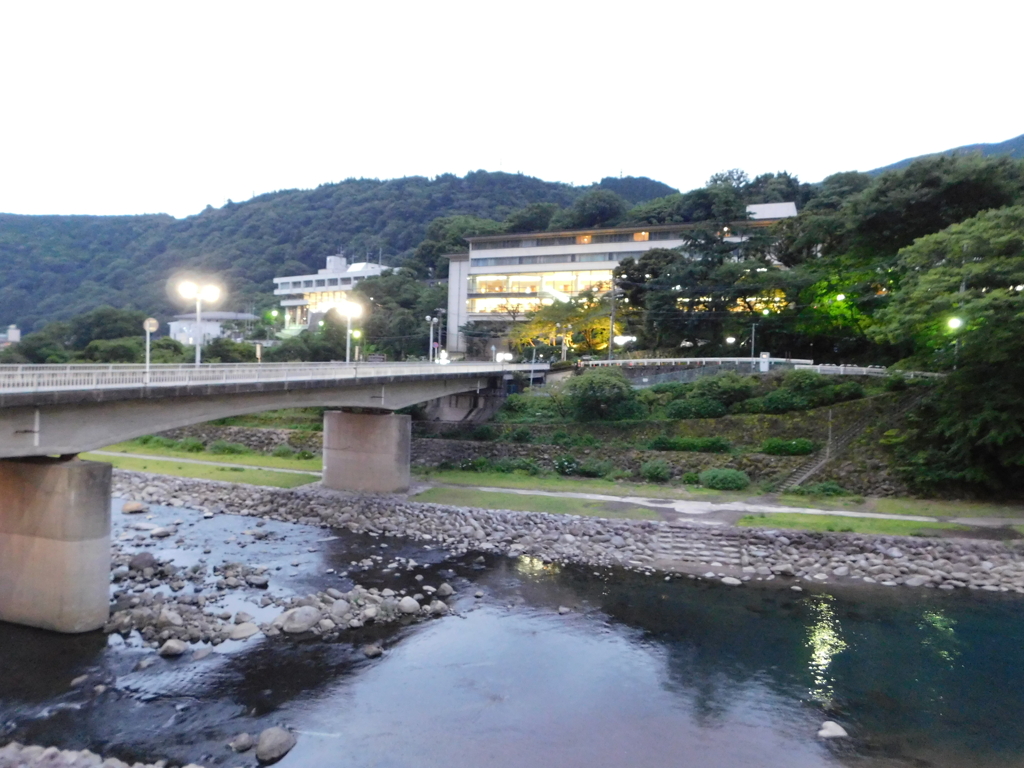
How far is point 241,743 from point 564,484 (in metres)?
23.2

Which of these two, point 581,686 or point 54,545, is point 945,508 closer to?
point 581,686

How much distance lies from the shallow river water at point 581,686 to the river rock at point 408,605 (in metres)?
1.03

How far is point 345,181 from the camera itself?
18638 cm

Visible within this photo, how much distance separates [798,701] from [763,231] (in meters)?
45.3

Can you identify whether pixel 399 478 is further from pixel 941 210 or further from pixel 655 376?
pixel 941 210

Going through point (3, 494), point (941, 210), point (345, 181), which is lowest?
point (3, 494)

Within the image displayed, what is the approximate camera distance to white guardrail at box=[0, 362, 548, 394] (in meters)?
16.1

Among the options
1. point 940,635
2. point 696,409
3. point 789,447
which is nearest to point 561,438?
point 696,409

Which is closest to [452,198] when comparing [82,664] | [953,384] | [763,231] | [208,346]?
[208,346]

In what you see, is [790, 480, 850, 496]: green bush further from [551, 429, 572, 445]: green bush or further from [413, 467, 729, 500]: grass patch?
[551, 429, 572, 445]: green bush

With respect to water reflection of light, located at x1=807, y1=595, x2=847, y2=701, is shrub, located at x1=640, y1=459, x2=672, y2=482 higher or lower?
higher

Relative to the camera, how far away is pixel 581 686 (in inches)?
586

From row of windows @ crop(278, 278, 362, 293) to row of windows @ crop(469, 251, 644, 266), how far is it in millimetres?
33715

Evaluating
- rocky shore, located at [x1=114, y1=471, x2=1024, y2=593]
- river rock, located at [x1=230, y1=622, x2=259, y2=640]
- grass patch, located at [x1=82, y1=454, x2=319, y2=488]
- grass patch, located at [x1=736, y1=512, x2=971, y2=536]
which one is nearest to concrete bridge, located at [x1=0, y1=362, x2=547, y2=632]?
river rock, located at [x1=230, y1=622, x2=259, y2=640]
